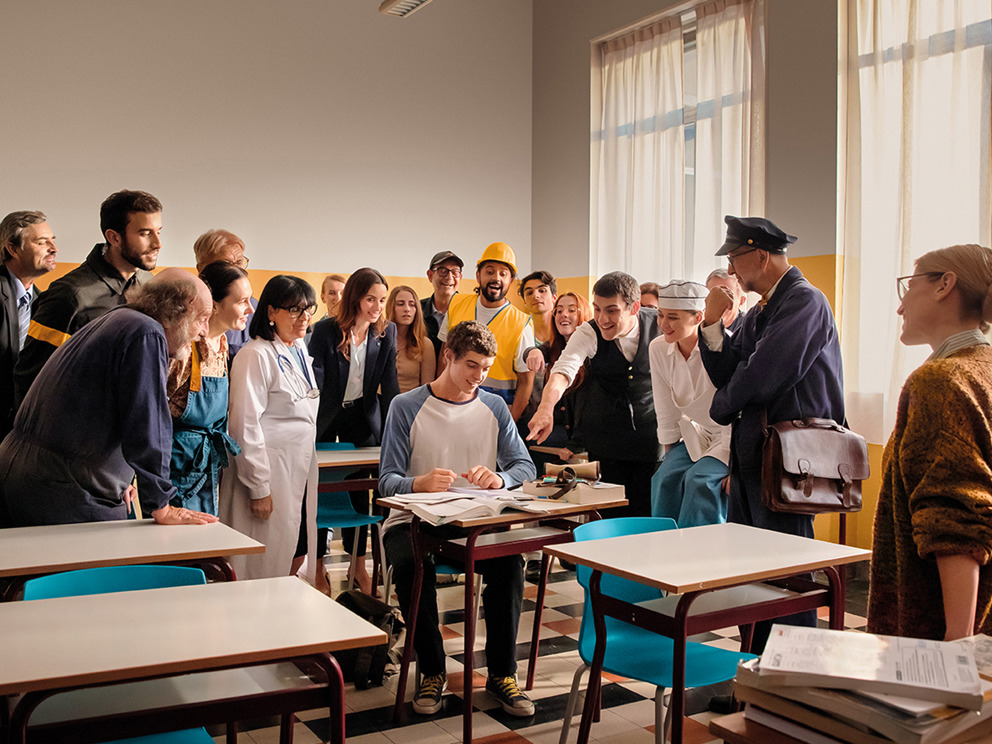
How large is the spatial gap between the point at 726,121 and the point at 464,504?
4.68 meters

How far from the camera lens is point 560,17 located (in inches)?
330

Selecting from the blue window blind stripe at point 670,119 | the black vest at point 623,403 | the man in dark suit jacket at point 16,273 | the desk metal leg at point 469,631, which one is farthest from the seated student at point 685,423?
the blue window blind stripe at point 670,119

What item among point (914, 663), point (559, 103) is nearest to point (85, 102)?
point (559, 103)

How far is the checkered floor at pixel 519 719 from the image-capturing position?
305 centimetres

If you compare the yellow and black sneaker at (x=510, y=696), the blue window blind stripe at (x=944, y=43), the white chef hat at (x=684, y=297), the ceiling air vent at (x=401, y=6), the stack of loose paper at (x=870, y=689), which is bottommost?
the yellow and black sneaker at (x=510, y=696)

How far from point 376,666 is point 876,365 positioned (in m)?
3.74

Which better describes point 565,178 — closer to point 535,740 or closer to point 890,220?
point 890,220

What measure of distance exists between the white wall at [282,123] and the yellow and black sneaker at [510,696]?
16.0ft

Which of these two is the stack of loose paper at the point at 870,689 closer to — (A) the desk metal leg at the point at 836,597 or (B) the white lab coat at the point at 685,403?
(A) the desk metal leg at the point at 836,597

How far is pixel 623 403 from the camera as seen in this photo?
445cm

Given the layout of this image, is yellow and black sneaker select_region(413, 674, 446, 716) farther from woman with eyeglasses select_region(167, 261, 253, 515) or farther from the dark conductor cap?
the dark conductor cap

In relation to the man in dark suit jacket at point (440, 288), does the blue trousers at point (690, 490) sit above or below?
below

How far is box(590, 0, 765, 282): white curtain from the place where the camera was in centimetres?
650

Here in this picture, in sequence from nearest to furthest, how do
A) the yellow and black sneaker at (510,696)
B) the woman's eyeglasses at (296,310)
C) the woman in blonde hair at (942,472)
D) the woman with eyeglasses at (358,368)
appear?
1. the woman in blonde hair at (942,472)
2. the yellow and black sneaker at (510,696)
3. the woman's eyeglasses at (296,310)
4. the woman with eyeglasses at (358,368)
